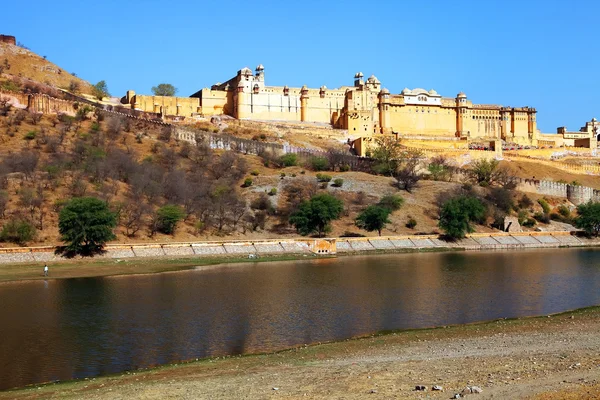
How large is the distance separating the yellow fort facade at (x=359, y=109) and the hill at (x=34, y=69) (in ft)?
26.1

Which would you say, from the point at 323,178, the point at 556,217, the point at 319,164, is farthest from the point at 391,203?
A: the point at 556,217

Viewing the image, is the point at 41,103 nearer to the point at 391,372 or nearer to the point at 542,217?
the point at 542,217

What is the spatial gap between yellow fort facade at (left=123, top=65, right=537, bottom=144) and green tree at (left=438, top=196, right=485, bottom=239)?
29998 mm

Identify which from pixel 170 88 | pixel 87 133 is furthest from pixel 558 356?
pixel 170 88

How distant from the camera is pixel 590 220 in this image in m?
53.9

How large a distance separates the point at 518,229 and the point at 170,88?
5034 cm

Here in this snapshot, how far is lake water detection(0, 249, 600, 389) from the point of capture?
18.1 meters

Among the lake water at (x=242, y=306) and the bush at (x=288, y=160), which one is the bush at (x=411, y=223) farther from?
the bush at (x=288, y=160)

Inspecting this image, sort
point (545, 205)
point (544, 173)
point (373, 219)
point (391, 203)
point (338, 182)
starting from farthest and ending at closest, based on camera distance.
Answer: point (544, 173) → point (545, 205) → point (338, 182) → point (391, 203) → point (373, 219)

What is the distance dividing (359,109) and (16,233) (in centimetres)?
4934

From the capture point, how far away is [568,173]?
252 feet

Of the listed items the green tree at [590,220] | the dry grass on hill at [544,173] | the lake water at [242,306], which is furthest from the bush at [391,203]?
the dry grass on hill at [544,173]

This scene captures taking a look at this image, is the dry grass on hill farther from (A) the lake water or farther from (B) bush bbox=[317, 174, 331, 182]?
(A) the lake water

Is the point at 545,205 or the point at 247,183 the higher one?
the point at 247,183
